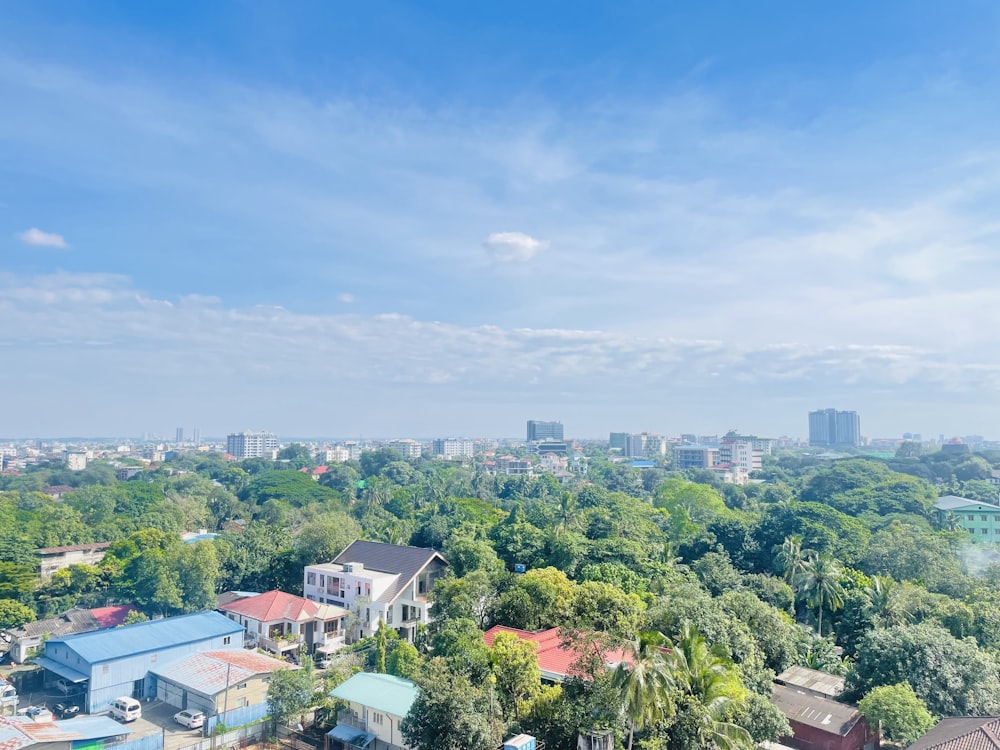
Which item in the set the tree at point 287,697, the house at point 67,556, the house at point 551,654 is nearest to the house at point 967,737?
the house at point 551,654

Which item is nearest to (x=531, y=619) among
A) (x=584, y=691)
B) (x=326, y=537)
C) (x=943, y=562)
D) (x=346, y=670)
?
(x=346, y=670)

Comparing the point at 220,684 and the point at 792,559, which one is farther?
the point at 792,559

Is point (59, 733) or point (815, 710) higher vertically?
point (59, 733)

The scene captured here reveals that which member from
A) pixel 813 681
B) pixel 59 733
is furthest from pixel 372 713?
pixel 813 681

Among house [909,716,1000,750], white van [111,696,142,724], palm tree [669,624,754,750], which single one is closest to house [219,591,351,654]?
white van [111,696,142,724]

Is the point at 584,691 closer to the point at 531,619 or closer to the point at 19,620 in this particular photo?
the point at 531,619

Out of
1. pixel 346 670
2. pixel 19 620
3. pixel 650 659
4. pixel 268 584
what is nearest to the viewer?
pixel 650 659

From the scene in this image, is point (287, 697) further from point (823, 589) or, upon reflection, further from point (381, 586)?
point (823, 589)
